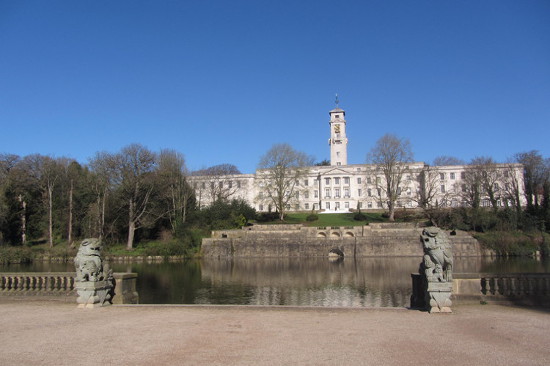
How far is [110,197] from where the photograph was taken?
148 ft

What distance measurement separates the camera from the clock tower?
87.4 m

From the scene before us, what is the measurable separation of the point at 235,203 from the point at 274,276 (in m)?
29.6

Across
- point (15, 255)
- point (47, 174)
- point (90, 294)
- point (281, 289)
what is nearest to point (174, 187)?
point (47, 174)

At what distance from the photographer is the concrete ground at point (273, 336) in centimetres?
→ 606

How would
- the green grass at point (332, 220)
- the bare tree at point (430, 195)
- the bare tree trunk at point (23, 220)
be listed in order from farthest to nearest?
the green grass at point (332, 220) < the bare tree at point (430, 195) < the bare tree trunk at point (23, 220)

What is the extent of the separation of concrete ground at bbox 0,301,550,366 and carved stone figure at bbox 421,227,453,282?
Answer: 0.81 metres

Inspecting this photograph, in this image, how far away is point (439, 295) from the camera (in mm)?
9227

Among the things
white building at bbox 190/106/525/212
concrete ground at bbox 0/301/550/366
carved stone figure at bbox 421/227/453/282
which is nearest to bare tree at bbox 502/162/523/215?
white building at bbox 190/106/525/212

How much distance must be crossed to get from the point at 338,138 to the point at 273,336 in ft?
270

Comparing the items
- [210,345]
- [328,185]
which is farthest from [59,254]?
[328,185]

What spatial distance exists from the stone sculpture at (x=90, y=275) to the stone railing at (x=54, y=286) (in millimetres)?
666

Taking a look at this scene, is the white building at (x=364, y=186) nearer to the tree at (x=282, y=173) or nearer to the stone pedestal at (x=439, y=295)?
the tree at (x=282, y=173)

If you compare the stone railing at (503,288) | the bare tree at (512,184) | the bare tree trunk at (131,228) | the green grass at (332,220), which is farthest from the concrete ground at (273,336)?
the bare tree at (512,184)

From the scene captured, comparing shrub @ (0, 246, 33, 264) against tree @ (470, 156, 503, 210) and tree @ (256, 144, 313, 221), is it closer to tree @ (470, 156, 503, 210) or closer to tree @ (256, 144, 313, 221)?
tree @ (256, 144, 313, 221)
